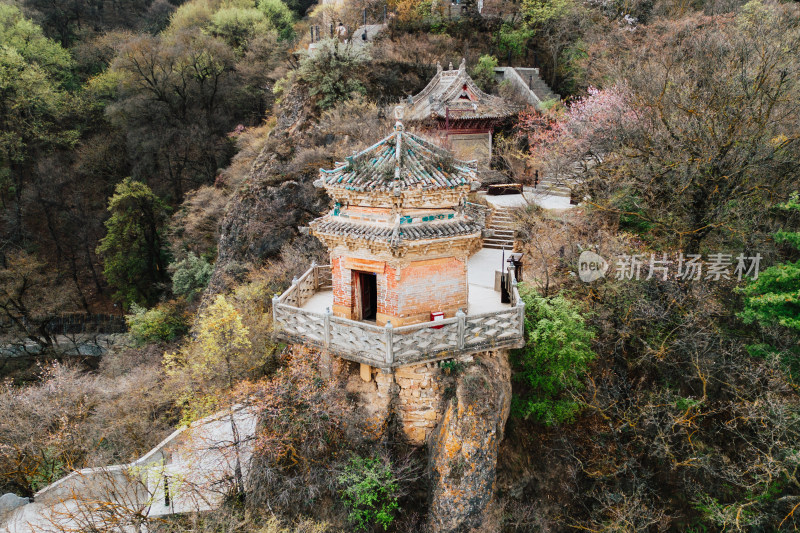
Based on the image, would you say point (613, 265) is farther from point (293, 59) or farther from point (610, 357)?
point (293, 59)

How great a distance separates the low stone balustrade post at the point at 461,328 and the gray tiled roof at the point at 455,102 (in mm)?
16037

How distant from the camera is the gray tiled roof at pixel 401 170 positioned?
11.7m

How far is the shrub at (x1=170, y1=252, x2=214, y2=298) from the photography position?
28.3 metres

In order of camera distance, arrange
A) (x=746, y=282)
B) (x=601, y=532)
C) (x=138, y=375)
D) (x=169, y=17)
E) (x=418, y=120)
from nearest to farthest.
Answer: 1. (x=601, y=532)
2. (x=746, y=282)
3. (x=138, y=375)
4. (x=418, y=120)
5. (x=169, y=17)

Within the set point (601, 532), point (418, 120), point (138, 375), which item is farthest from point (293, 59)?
point (601, 532)

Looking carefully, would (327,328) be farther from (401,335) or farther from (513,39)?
(513,39)

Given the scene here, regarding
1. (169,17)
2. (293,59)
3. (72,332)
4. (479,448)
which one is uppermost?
(169,17)

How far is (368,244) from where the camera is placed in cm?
1191

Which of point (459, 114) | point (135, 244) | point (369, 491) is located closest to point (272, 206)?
point (459, 114)

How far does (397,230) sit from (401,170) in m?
1.58

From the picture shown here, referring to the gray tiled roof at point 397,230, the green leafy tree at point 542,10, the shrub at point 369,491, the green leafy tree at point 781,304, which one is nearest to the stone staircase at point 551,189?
the green leafy tree at point 781,304

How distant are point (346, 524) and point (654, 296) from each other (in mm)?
11400

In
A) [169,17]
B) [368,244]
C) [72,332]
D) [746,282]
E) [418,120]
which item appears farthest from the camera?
[169,17]

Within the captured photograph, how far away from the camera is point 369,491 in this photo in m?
11.9
